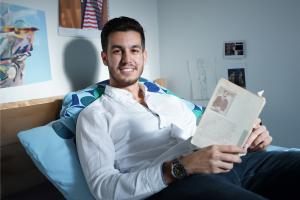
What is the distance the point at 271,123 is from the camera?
157 centimetres

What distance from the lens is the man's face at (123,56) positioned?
1.12m

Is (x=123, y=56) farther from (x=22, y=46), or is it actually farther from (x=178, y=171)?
(x=178, y=171)

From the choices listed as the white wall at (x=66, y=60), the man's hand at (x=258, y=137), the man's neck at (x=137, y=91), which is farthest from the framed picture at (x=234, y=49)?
the man's hand at (x=258, y=137)

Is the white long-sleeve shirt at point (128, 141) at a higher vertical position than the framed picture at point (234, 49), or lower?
lower

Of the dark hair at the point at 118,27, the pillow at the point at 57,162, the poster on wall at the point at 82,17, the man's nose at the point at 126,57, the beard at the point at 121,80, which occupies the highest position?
the poster on wall at the point at 82,17

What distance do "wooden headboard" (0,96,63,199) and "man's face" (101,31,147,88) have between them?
308mm

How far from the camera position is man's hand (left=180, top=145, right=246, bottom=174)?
0.74 meters

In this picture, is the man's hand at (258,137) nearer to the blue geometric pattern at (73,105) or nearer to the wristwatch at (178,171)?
the wristwatch at (178,171)

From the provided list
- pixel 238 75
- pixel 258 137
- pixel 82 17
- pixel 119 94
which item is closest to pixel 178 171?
pixel 258 137

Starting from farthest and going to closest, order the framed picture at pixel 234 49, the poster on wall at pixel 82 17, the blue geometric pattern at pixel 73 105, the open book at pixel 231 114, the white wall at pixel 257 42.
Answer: the framed picture at pixel 234 49, the white wall at pixel 257 42, the poster on wall at pixel 82 17, the blue geometric pattern at pixel 73 105, the open book at pixel 231 114

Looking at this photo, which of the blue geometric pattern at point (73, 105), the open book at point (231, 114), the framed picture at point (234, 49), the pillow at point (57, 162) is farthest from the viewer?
the framed picture at point (234, 49)

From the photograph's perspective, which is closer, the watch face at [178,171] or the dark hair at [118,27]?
the watch face at [178,171]

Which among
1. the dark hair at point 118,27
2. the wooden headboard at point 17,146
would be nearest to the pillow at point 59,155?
the wooden headboard at point 17,146

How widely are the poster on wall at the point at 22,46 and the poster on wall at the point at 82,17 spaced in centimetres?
11
